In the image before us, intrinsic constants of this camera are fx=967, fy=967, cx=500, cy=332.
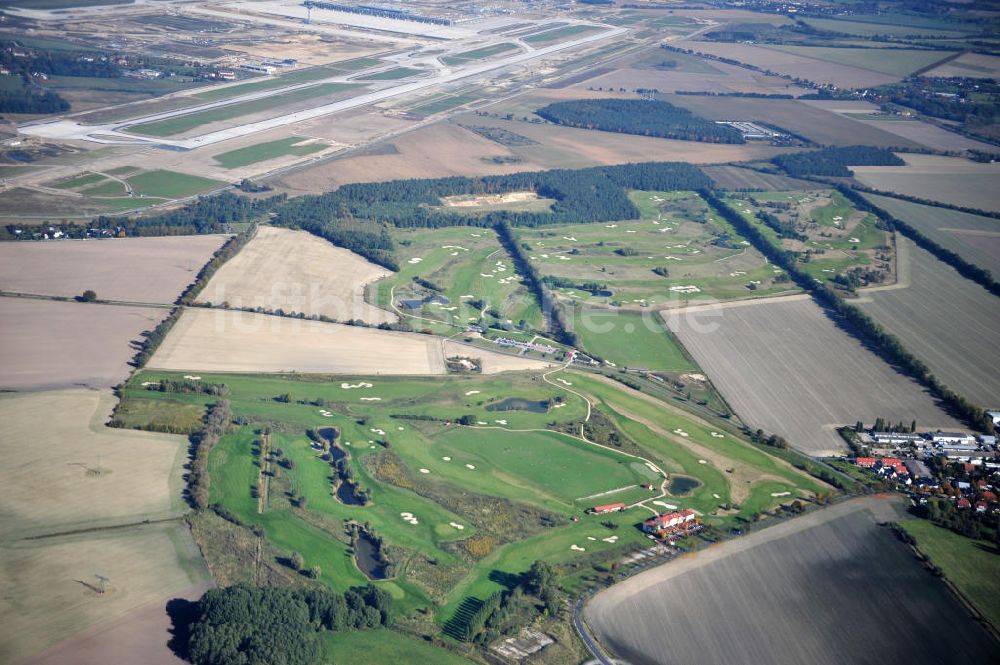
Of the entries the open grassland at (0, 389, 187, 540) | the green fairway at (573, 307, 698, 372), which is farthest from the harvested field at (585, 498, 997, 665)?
the open grassland at (0, 389, 187, 540)

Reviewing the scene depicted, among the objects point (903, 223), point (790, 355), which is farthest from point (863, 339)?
point (903, 223)

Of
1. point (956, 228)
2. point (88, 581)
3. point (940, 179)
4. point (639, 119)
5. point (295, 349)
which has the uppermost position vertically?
point (639, 119)

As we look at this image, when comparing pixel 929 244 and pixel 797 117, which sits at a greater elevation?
pixel 797 117

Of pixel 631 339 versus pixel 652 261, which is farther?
pixel 652 261

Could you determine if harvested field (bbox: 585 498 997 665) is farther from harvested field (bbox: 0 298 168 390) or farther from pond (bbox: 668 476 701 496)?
harvested field (bbox: 0 298 168 390)

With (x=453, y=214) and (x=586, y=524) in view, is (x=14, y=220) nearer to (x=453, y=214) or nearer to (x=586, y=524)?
(x=453, y=214)

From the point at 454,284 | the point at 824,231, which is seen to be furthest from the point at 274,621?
the point at 824,231

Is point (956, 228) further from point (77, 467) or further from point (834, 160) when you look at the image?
point (77, 467)
